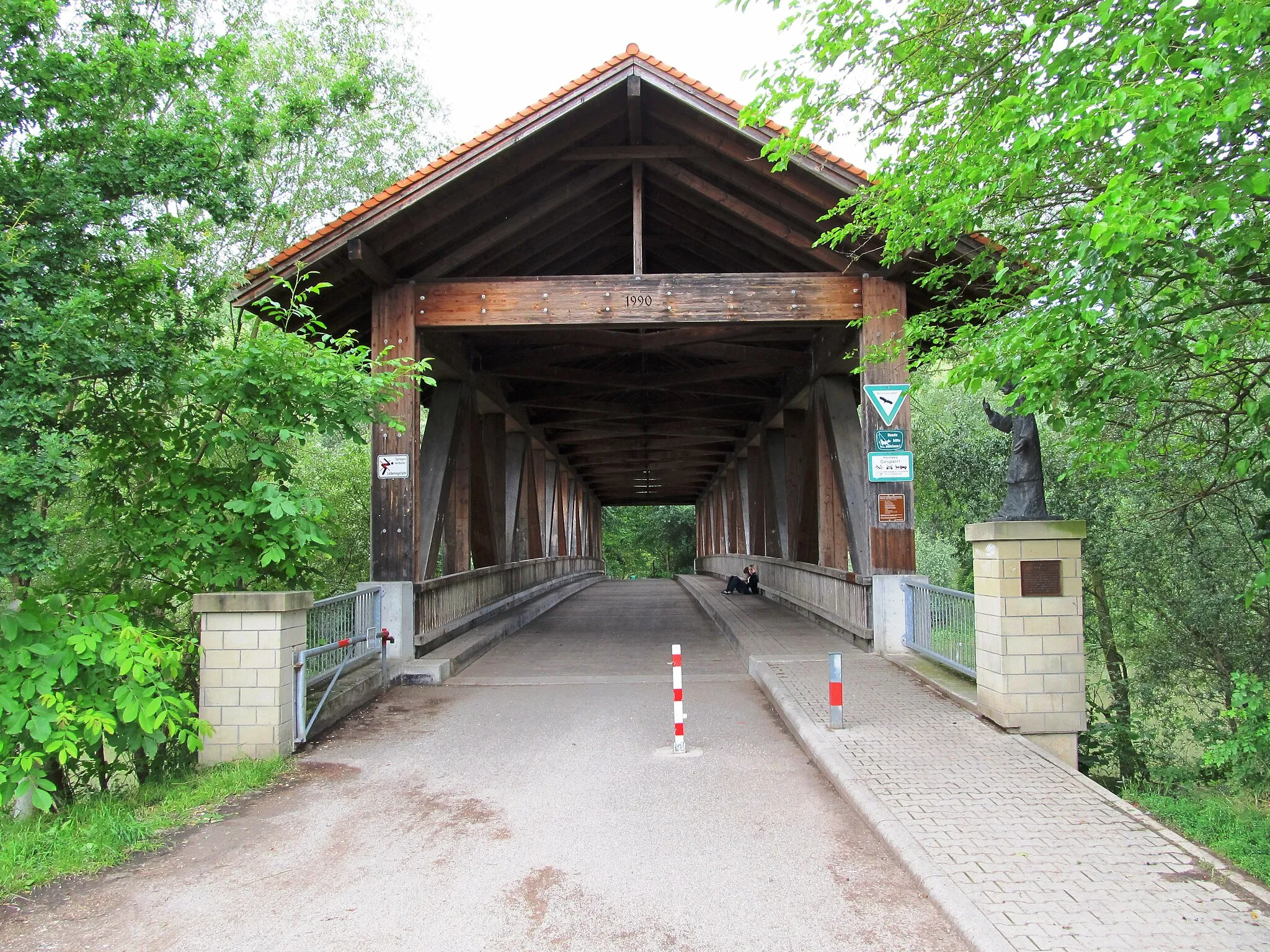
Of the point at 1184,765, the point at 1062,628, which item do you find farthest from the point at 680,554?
the point at 1062,628

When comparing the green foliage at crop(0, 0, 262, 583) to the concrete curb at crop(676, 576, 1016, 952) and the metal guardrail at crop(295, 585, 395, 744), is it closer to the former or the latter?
the metal guardrail at crop(295, 585, 395, 744)

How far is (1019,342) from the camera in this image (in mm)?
5176

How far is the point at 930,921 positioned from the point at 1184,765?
11.1 m

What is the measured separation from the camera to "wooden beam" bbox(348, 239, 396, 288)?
890 centimetres

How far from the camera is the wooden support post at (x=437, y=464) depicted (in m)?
10.4

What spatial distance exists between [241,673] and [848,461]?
7.79 meters

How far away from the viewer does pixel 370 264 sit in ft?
30.2

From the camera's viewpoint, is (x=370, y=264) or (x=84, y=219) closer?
(x=84, y=219)

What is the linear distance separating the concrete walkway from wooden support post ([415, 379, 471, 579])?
520 centimetres

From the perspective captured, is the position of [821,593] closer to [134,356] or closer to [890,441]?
[890,441]

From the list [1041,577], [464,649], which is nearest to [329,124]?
[464,649]

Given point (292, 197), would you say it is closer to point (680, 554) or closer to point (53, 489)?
point (53, 489)

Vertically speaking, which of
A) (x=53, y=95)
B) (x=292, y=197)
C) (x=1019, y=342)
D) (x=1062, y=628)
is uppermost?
(x=292, y=197)

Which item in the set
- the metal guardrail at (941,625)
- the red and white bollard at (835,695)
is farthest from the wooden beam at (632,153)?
the red and white bollard at (835,695)
